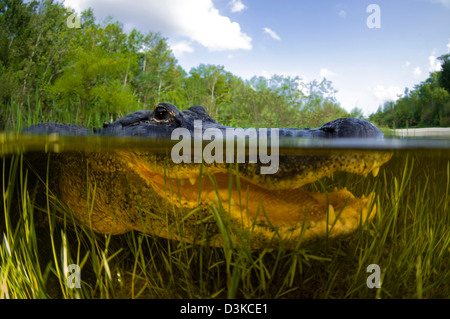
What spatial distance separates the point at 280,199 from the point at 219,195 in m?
0.52

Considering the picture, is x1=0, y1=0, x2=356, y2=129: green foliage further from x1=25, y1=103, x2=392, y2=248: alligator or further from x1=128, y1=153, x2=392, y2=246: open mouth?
x1=128, y1=153, x2=392, y2=246: open mouth

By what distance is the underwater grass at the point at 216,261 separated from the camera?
2186mm

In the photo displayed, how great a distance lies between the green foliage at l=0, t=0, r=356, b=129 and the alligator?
5.84 feet

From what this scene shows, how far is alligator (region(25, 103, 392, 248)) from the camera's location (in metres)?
2.19

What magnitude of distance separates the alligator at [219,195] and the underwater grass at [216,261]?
0.26 ft

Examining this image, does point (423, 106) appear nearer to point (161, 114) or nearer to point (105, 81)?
point (161, 114)

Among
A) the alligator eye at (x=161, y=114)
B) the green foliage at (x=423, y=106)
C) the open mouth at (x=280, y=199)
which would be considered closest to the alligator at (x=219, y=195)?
the open mouth at (x=280, y=199)

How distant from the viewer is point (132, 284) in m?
2.30

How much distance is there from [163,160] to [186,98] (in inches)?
303

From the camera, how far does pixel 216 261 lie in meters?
2.39

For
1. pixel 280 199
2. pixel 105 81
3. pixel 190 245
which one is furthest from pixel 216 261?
pixel 105 81

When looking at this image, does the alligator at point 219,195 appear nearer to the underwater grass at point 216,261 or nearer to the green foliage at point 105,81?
the underwater grass at point 216,261
